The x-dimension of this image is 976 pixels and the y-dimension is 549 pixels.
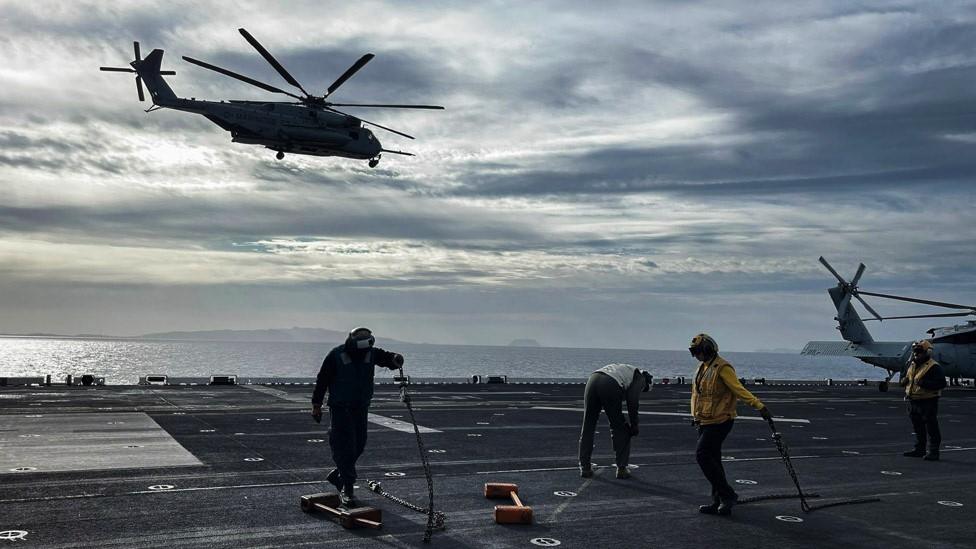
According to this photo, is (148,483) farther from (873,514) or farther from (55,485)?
(873,514)

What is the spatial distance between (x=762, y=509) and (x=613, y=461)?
193 inches

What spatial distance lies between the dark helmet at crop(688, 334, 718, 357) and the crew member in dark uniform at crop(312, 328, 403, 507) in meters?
4.68

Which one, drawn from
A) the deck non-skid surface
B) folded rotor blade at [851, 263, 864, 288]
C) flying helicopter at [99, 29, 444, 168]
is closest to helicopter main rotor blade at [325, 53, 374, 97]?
flying helicopter at [99, 29, 444, 168]

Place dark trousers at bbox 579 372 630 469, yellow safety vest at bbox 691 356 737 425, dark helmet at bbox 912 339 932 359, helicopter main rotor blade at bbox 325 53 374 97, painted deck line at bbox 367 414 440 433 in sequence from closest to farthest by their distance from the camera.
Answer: yellow safety vest at bbox 691 356 737 425 < dark trousers at bbox 579 372 630 469 < dark helmet at bbox 912 339 932 359 < painted deck line at bbox 367 414 440 433 < helicopter main rotor blade at bbox 325 53 374 97

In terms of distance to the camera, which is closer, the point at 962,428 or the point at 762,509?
the point at 762,509

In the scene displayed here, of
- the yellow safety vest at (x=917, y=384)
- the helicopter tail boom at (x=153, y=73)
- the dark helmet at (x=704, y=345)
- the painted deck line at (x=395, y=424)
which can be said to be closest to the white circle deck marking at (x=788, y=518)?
the dark helmet at (x=704, y=345)

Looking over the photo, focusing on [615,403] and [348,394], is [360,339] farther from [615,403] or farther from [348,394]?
[615,403]

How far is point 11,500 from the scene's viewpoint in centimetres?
1075

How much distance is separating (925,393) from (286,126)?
28.6 metres

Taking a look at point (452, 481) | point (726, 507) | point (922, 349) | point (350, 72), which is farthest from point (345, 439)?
point (350, 72)

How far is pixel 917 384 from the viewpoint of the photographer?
17.1m

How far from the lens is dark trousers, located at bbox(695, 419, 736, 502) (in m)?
10.9

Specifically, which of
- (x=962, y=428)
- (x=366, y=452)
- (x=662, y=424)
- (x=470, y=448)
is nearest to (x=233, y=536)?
(x=366, y=452)

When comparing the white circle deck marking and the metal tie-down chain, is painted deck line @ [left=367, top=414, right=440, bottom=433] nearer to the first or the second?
the metal tie-down chain
